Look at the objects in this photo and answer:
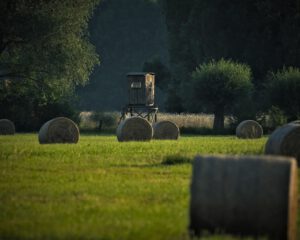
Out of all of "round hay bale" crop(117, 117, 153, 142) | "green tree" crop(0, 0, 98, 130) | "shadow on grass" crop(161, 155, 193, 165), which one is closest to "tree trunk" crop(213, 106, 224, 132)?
"green tree" crop(0, 0, 98, 130)

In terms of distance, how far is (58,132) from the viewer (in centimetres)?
3912

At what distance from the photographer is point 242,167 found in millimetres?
11578

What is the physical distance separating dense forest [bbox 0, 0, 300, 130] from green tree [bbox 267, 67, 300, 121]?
72mm

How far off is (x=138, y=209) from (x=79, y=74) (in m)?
50.0

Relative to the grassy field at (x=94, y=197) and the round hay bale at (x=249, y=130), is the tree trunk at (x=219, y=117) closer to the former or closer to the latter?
the round hay bale at (x=249, y=130)

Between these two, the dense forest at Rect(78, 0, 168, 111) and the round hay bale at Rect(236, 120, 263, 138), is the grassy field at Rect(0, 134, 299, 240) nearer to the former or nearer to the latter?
the round hay bale at Rect(236, 120, 263, 138)

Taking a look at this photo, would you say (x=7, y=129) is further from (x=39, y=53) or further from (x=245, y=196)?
(x=245, y=196)

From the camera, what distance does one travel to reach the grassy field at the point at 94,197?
12.7 metres

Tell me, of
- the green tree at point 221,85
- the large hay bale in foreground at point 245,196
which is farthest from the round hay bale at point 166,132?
the large hay bale in foreground at point 245,196

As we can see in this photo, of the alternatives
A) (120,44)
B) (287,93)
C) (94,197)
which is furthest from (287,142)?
(120,44)

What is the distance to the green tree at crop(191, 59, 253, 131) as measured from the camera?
216ft

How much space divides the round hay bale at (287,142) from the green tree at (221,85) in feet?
131

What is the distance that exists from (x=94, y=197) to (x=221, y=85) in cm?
4995

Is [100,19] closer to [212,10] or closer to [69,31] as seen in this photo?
[212,10]
